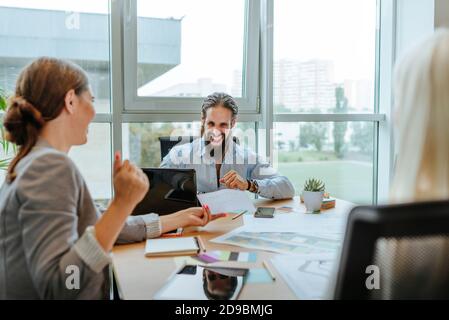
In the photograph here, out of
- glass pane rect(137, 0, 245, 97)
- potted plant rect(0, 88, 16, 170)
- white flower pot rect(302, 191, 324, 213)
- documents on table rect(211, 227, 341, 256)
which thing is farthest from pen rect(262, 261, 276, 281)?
glass pane rect(137, 0, 245, 97)

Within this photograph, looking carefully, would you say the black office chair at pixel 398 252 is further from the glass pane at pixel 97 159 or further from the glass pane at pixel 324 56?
→ the glass pane at pixel 324 56

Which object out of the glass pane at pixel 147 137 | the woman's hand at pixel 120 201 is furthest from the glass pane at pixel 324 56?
the woman's hand at pixel 120 201

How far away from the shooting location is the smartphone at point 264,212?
1.77 metres

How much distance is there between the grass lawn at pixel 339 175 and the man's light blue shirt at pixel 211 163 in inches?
31.8

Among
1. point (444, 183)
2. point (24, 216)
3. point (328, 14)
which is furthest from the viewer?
point (328, 14)

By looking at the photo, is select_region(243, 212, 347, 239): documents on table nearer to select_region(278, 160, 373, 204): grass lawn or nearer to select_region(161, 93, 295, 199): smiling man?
select_region(161, 93, 295, 199): smiling man

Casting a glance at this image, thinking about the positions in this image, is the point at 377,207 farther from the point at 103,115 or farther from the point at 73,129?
the point at 103,115

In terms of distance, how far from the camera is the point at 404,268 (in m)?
0.64

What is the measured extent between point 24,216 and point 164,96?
2.13 meters

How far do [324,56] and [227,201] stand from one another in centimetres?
192

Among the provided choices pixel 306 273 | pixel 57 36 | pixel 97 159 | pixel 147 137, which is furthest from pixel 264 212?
pixel 57 36

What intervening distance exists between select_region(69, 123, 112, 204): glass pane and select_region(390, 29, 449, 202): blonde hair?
7.88 feet

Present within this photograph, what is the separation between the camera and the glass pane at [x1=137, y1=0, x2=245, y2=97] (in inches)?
115
